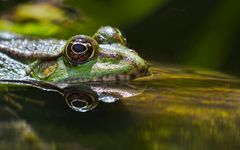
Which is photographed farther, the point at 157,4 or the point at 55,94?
the point at 157,4

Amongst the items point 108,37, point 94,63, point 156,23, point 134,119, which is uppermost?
point 156,23

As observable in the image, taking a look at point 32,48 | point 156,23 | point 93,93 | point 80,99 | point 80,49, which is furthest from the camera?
point 156,23

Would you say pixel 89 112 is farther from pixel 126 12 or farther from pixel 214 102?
pixel 126 12

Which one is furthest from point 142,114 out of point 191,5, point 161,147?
point 191,5

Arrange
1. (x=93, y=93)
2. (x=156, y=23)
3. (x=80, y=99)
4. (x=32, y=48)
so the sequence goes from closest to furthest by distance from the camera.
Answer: (x=80, y=99) < (x=93, y=93) < (x=32, y=48) < (x=156, y=23)

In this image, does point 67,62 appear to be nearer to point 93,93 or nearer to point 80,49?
point 80,49

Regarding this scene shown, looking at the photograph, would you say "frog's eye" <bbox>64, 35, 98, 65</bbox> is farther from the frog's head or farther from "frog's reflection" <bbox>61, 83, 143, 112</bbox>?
"frog's reflection" <bbox>61, 83, 143, 112</bbox>

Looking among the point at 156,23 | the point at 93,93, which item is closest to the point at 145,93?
the point at 93,93
